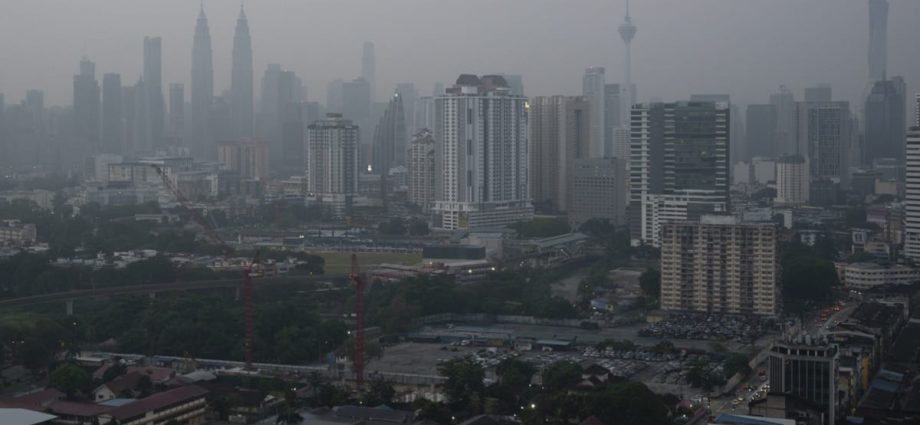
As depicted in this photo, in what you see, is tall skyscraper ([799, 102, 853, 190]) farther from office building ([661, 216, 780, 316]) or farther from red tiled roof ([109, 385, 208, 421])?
red tiled roof ([109, 385, 208, 421])

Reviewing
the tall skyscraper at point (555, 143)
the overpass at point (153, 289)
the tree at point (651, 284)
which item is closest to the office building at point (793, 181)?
the tall skyscraper at point (555, 143)

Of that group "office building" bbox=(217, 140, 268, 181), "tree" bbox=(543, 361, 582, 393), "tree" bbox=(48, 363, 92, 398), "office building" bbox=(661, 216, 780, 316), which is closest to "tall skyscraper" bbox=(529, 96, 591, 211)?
"office building" bbox=(217, 140, 268, 181)

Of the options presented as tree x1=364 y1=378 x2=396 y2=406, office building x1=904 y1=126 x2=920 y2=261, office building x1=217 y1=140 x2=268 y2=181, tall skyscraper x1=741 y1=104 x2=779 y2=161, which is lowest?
tree x1=364 y1=378 x2=396 y2=406

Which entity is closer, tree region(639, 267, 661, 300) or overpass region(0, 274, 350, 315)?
overpass region(0, 274, 350, 315)

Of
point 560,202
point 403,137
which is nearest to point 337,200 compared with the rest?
point 560,202

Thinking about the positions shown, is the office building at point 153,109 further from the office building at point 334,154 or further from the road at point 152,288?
the road at point 152,288

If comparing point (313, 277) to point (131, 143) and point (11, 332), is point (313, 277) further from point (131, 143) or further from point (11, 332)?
point (131, 143)

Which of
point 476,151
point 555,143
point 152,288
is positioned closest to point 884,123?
point 555,143
